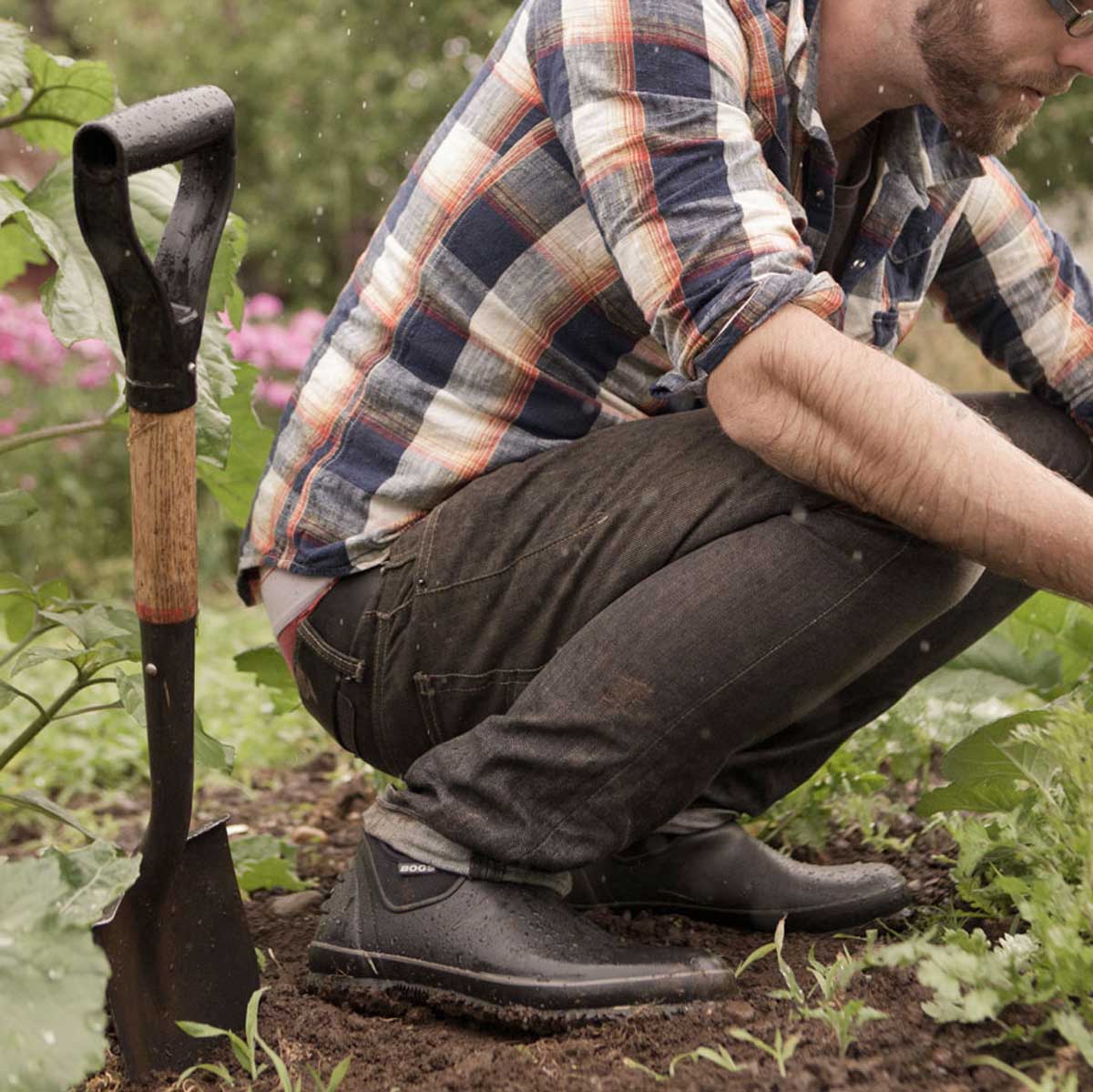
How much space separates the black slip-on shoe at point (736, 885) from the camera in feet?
6.68

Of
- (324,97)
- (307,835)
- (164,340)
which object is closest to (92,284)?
(164,340)

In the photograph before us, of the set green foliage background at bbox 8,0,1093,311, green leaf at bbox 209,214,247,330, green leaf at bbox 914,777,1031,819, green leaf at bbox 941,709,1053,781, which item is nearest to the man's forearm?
green leaf at bbox 941,709,1053,781

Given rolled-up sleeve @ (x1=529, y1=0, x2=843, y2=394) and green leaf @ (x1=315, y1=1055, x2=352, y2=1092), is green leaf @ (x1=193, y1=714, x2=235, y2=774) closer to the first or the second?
green leaf @ (x1=315, y1=1055, x2=352, y2=1092)

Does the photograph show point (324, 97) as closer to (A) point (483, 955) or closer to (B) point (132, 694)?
(B) point (132, 694)

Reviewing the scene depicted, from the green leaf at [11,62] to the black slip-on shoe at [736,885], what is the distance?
1291 millimetres

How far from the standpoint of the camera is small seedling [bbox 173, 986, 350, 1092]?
1580mm

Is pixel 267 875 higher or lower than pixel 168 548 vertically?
lower

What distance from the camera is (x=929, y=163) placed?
6.88ft

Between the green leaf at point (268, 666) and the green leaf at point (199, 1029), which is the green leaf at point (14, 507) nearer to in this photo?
the green leaf at point (268, 666)

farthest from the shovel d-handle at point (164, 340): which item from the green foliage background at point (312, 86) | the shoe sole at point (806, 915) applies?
the green foliage background at point (312, 86)

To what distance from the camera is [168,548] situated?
1595 millimetres

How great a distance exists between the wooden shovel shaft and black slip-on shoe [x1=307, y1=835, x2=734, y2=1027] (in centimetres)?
48

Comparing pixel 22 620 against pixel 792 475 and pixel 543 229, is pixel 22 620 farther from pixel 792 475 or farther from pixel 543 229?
pixel 792 475

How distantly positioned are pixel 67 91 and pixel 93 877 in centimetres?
108
